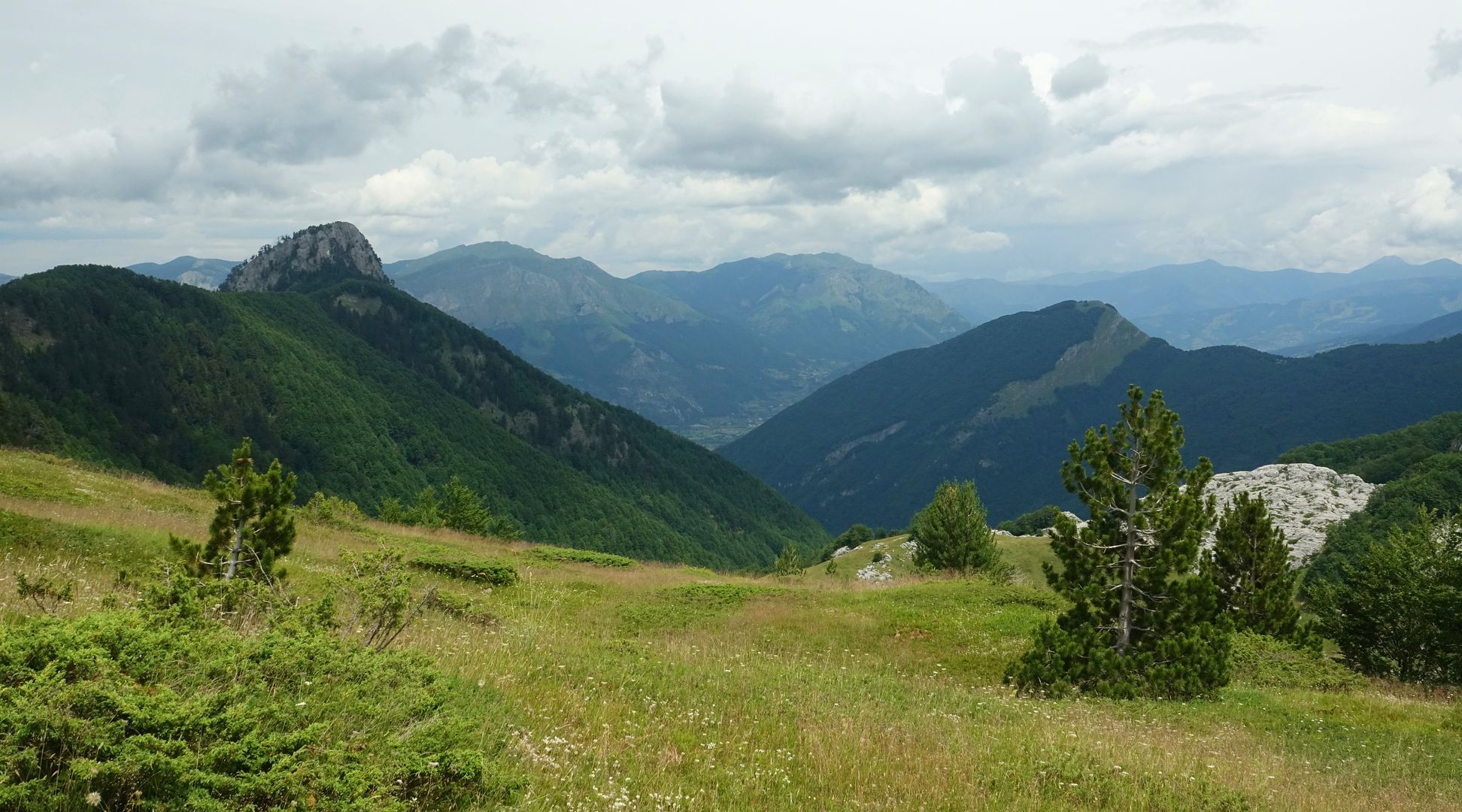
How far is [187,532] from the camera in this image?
2447cm

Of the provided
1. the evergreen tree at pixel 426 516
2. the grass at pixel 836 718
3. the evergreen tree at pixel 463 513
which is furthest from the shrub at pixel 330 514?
the evergreen tree at pixel 463 513

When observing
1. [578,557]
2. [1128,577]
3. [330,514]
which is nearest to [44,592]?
[1128,577]

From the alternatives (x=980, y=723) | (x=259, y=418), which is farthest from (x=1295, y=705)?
(x=259, y=418)

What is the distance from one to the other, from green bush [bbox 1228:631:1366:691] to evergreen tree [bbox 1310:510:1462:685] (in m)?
3.57

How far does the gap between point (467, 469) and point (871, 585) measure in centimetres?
17403

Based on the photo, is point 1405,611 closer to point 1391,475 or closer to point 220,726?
point 220,726

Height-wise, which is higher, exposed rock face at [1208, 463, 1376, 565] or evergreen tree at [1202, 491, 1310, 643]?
evergreen tree at [1202, 491, 1310, 643]

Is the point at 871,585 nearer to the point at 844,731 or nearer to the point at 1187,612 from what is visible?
the point at 1187,612

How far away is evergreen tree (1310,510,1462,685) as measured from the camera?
2261cm

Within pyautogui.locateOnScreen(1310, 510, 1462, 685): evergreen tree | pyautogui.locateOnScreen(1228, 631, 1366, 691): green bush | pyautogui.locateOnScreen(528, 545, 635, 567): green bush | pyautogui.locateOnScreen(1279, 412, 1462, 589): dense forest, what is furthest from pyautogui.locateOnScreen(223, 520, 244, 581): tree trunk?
pyautogui.locateOnScreen(1279, 412, 1462, 589): dense forest

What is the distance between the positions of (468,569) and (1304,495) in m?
138

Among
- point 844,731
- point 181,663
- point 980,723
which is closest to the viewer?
point 181,663

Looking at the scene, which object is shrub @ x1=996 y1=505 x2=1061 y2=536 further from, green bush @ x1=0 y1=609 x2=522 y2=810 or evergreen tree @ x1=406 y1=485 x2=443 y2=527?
green bush @ x1=0 y1=609 x2=522 y2=810

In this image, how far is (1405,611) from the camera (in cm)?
2422
